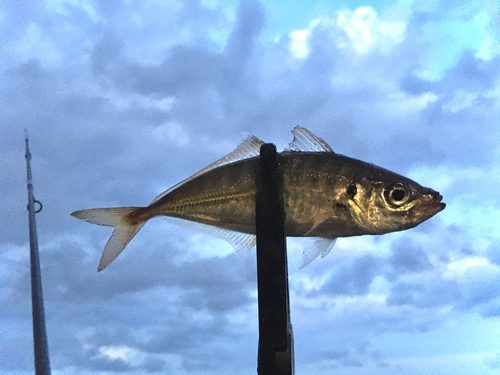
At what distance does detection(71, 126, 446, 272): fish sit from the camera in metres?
3.74

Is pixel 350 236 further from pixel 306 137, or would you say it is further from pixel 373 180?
pixel 306 137

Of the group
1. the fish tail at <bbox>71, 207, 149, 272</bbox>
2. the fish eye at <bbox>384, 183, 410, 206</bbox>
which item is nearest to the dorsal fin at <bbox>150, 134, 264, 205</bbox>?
the fish tail at <bbox>71, 207, 149, 272</bbox>

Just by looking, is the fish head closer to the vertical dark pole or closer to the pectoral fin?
the pectoral fin

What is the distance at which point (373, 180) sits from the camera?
3.76 m

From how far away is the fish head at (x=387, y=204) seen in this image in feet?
12.3

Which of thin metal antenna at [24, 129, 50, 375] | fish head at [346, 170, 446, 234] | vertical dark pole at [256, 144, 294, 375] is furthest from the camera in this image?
thin metal antenna at [24, 129, 50, 375]

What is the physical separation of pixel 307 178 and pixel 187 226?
4.05ft

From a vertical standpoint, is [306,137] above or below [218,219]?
above

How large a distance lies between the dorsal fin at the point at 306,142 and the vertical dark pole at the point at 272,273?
0.35 m

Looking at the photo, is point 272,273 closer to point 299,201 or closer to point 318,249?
point 318,249

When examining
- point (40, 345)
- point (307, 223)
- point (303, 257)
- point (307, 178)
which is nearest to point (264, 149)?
point (307, 178)

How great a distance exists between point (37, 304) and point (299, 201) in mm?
7820

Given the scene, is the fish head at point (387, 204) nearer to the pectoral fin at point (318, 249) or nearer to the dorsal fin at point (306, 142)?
the pectoral fin at point (318, 249)

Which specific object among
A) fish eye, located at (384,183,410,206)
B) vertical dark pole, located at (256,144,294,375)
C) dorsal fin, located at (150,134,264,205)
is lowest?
vertical dark pole, located at (256,144,294,375)
